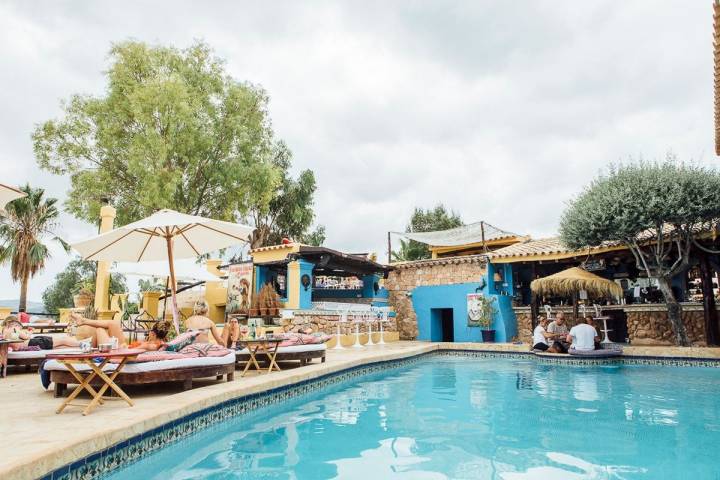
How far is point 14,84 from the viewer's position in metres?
14.1

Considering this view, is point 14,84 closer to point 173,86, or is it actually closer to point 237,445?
point 173,86

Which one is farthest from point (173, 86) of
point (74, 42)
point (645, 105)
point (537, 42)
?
point (645, 105)

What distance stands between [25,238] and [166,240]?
48.0 feet

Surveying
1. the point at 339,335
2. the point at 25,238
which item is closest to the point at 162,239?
the point at 339,335

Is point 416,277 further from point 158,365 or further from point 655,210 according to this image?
point 158,365

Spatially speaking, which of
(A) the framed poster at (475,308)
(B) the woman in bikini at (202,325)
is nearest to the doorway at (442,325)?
(A) the framed poster at (475,308)

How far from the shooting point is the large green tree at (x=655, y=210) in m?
11.4

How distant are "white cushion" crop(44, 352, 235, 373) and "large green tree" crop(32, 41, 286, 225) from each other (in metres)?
11.9

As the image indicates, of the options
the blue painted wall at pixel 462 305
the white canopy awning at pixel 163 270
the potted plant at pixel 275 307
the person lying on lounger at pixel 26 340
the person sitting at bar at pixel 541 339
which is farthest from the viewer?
the blue painted wall at pixel 462 305

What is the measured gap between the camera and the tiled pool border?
11.4 ft

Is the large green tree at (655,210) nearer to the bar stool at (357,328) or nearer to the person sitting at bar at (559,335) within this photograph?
the person sitting at bar at (559,335)

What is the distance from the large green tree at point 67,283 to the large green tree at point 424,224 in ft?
61.9

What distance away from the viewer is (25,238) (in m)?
18.7

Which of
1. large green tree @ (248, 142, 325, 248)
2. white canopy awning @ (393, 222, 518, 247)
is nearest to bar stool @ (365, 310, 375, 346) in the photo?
white canopy awning @ (393, 222, 518, 247)
